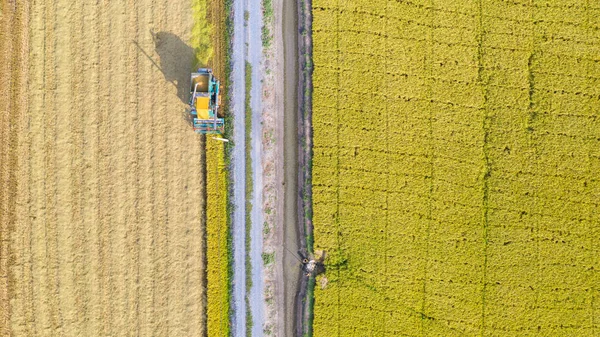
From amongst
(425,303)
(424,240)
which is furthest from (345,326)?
(424,240)

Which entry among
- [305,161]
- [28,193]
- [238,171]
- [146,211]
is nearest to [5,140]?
[28,193]

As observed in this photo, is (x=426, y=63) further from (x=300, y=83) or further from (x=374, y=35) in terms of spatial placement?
(x=300, y=83)

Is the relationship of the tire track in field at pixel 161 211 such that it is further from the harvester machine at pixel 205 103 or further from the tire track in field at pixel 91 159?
the tire track in field at pixel 91 159

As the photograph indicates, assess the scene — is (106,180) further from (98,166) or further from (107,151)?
(107,151)

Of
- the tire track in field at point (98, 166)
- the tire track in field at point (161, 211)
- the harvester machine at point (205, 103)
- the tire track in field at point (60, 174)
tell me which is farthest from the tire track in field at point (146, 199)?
the tire track in field at point (60, 174)

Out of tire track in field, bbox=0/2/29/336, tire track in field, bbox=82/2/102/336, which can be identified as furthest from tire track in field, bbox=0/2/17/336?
tire track in field, bbox=82/2/102/336

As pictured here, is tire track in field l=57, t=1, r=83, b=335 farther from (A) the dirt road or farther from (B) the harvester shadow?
(A) the dirt road

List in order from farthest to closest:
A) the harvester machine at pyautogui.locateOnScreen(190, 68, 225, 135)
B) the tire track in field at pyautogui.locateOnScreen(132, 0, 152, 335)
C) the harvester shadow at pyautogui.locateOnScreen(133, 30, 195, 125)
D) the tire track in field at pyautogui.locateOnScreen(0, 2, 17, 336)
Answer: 1. the harvester shadow at pyautogui.locateOnScreen(133, 30, 195, 125)
2. the tire track in field at pyautogui.locateOnScreen(132, 0, 152, 335)
3. the tire track in field at pyautogui.locateOnScreen(0, 2, 17, 336)
4. the harvester machine at pyautogui.locateOnScreen(190, 68, 225, 135)

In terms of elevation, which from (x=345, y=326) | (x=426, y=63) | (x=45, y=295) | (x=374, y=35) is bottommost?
(x=345, y=326)
